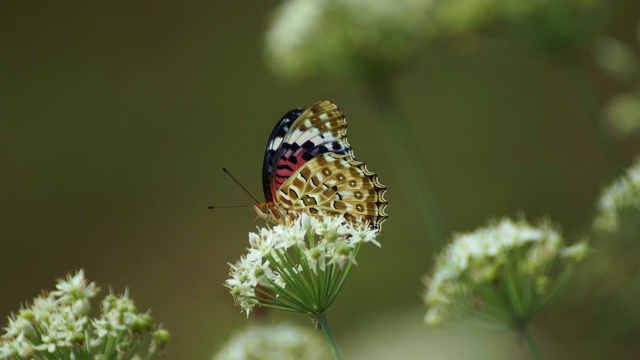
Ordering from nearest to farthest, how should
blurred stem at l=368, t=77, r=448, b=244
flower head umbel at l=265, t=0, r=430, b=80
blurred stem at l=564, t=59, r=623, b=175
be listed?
blurred stem at l=564, t=59, r=623, b=175
blurred stem at l=368, t=77, r=448, b=244
flower head umbel at l=265, t=0, r=430, b=80

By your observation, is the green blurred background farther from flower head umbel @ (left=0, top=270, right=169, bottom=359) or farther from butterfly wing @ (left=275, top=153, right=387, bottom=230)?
flower head umbel @ (left=0, top=270, right=169, bottom=359)

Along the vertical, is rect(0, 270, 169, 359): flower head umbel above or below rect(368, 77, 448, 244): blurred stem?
below

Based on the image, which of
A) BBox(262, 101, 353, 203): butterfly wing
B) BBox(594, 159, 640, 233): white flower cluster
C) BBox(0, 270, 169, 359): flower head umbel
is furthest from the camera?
BBox(262, 101, 353, 203): butterfly wing

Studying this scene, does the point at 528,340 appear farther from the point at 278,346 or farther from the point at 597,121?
the point at 597,121

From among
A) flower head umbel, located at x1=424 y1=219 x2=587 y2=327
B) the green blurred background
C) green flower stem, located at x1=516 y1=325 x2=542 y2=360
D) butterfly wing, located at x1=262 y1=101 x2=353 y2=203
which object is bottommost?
green flower stem, located at x1=516 y1=325 x2=542 y2=360

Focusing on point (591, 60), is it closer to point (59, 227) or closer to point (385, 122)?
point (385, 122)

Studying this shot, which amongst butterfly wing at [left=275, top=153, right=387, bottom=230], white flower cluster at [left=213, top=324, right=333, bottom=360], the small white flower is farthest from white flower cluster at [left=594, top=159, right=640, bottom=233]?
the small white flower

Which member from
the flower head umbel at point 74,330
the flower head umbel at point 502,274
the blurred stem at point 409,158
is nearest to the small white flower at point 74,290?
the flower head umbel at point 74,330
